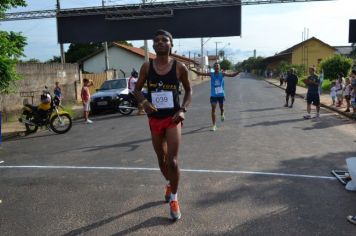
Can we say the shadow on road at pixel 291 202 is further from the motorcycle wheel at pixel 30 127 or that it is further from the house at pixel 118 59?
the house at pixel 118 59

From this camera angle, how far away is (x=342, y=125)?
12.6 m

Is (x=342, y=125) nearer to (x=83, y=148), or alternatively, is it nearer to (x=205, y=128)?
(x=205, y=128)

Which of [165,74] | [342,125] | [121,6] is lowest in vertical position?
[342,125]

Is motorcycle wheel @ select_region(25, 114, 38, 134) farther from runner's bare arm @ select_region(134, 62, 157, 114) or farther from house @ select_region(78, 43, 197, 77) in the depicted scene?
house @ select_region(78, 43, 197, 77)

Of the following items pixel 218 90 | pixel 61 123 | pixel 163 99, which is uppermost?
pixel 163 99

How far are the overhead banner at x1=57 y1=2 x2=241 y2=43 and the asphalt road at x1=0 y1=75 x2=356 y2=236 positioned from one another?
1476cm

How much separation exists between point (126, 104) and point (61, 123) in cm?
547

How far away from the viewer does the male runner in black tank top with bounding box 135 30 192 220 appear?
475 cm

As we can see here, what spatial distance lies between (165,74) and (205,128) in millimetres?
7294

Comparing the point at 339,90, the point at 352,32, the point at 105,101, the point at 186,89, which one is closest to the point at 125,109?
the point at 105,101

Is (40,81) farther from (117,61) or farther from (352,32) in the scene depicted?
(117,61)

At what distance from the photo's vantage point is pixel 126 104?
17.7 meters

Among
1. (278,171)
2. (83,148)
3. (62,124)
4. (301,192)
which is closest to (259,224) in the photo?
(301,192)

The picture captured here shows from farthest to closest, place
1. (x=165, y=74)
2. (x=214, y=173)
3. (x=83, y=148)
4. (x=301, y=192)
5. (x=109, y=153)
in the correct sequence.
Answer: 1. (x=83, y=148)
2. (x=109, y=153)
3. (x=214, y=173)
4. (x=301, y=192)
5. (x=165, y=74)
